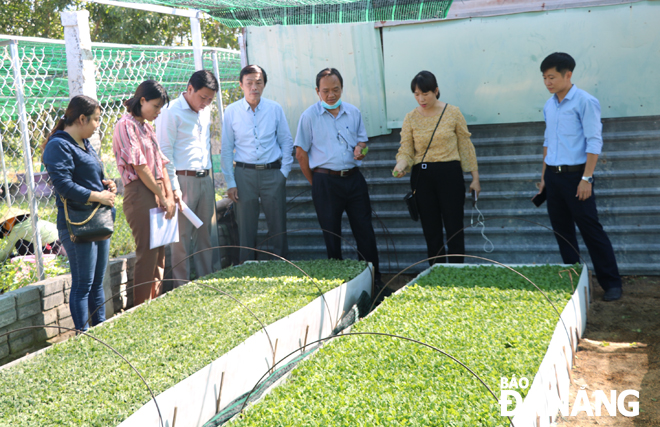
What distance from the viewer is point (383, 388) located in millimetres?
2348

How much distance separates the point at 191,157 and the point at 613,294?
348 centimetres

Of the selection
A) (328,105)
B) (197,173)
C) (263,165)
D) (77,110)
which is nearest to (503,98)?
(328,105)

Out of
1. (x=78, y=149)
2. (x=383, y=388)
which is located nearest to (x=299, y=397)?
(x=383, y=388)

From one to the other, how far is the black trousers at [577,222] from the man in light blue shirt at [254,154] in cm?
222

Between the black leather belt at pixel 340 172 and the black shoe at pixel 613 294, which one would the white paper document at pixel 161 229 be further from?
the black shoe at pixel 613 294

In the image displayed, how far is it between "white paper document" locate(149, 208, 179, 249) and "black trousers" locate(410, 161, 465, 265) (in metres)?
1.94

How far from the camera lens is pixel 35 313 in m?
3.59

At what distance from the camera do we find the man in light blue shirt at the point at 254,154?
15.5 feet

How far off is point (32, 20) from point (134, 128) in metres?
11.8

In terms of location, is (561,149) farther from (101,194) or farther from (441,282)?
(101,194)

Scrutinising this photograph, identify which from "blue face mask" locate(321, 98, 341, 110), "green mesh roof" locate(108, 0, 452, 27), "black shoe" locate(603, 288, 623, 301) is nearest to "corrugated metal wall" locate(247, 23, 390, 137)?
"green mesh roof" locate(108, 0, 452, 27)

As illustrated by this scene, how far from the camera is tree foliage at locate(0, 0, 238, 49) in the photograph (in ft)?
39.8

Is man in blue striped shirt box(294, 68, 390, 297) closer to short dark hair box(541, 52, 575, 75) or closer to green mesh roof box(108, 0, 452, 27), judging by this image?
green mesh roof box(108, 0, 452, 27)

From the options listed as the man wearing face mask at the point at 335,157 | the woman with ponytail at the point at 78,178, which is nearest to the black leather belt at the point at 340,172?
the man wearing face mask at the point at 335,157
